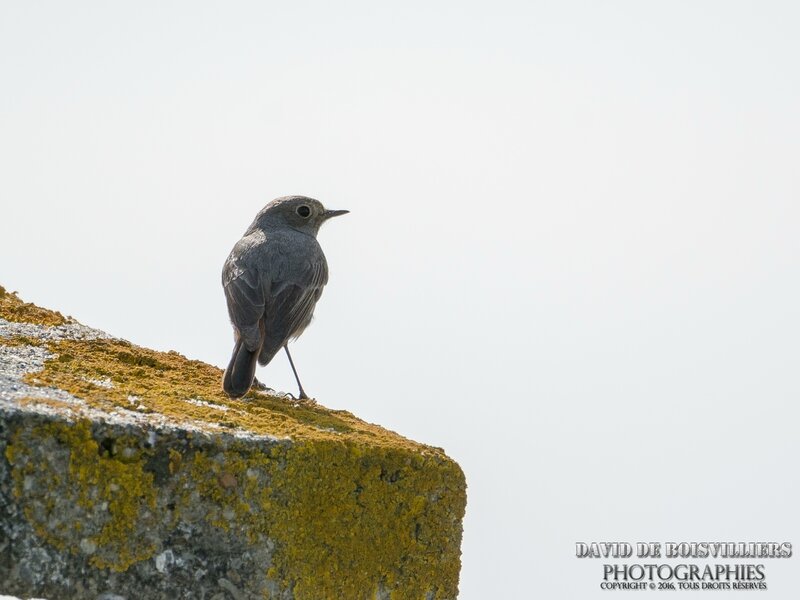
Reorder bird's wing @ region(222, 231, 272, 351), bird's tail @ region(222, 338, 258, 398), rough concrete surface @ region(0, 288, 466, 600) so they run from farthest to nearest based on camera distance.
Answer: bird's wing @ region(222, 231, 272, 351), bird's tail @ region(222, 338, 258, 398), rough concrete surface @ region(0, 288, 466, 600)

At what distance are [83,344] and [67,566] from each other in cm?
215

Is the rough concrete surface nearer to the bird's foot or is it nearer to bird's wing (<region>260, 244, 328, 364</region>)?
the bird's foot

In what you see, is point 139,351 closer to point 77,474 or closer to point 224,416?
point 224,416

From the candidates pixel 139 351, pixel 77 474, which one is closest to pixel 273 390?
pixel 139 351

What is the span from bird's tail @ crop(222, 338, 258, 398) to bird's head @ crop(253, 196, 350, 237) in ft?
9.39

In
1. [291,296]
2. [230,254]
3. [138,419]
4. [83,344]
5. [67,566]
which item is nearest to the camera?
[67,566]

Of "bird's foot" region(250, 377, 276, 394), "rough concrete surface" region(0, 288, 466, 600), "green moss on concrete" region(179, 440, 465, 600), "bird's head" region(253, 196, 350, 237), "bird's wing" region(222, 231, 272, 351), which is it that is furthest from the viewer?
"bird's head" region(253, 196, 350, 237)

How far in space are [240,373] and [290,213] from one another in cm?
377

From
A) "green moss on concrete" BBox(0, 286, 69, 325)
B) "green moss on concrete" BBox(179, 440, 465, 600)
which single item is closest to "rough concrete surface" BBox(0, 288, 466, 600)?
"green moss on concrete" BBox(179, 440, 465, 600)

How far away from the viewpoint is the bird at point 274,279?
316 inches

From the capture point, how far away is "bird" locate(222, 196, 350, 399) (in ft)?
26.3

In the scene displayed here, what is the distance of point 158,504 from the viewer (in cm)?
398

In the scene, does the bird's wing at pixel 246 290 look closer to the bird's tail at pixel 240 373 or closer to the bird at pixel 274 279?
the bird at pixel 274 279

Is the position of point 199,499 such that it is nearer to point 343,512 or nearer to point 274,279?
point 343,512
